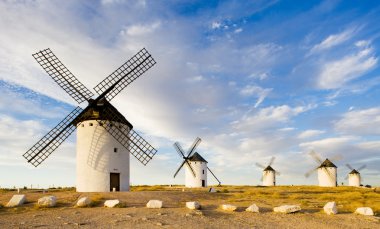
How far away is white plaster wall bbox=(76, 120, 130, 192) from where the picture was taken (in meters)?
25.5

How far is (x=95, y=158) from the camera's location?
25484 millimetres

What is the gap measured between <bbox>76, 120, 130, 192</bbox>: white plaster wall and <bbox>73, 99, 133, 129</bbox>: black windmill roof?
37 centimetres

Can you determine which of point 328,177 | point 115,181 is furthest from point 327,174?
point 115,181

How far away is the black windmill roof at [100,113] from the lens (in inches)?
1011

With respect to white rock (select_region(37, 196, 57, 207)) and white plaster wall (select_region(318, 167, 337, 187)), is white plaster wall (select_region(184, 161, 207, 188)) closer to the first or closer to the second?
white plaster wall (select_region(318, 167, 337, 187))

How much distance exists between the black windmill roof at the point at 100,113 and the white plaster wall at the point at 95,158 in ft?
1.23

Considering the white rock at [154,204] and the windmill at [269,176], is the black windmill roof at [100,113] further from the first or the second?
the windmill at [269,176]

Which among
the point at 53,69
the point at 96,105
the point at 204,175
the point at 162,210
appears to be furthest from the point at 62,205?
the point at 204,175

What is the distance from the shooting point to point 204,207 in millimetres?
18984

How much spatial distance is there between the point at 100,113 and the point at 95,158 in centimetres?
318

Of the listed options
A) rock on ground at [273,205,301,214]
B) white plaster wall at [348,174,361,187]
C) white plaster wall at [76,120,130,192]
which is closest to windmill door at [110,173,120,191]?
white plaster wall at [76,120,130,192]

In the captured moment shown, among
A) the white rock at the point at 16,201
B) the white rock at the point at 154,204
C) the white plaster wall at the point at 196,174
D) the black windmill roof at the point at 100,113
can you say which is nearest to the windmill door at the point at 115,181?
the black windmill roof at the point at 100,113

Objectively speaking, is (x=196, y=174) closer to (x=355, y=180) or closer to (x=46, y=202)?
(x=355, y=180)

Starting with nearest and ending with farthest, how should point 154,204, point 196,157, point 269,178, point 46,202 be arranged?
point 154,204
point 46,202
point 196,157
point 269,178
